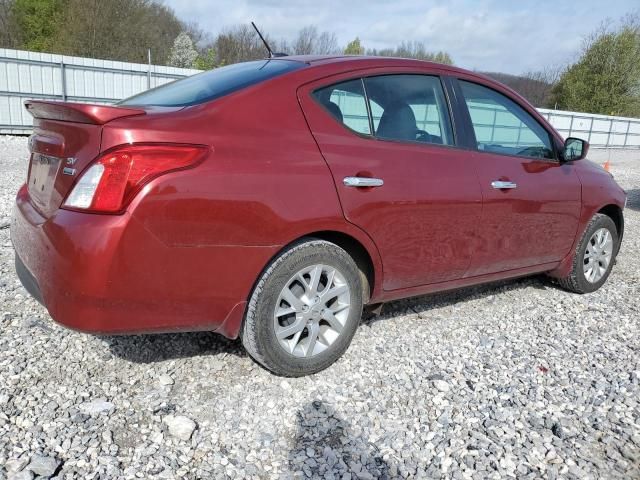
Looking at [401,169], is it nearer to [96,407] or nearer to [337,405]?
[337,405]

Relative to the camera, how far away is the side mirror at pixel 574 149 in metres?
4.24

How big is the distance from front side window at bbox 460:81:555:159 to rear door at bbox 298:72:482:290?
0.26 meters

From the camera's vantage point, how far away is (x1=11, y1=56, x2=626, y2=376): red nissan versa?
2326 millimetres

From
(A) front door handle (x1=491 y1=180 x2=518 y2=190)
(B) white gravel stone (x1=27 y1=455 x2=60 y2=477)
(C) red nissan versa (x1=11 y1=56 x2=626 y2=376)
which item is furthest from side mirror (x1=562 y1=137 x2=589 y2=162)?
(B) white gravel stone (x1=27 y1=455 x2=60 y2=477)

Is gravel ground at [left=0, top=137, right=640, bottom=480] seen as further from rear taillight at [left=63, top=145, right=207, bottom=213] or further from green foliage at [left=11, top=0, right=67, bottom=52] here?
green foliage at [left=11, top=0, right=67, bottom=52]

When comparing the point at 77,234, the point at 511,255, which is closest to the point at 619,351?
the point at 511,255

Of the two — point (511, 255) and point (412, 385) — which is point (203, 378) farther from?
point (511, 255)

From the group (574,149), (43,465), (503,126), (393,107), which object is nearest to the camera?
(43,465)

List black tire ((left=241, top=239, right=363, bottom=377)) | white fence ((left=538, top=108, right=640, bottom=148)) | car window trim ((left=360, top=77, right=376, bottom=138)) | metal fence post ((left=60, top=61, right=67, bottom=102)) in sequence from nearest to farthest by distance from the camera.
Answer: black tire ((left=241, top=239, right=363, bottom=377))
car window trim ((left=360, top=77, right=376, bottom=138))
metal fence post ((left=60, top=61, right=67, bottom=102))
white fence ((left=538, top=108, right=640, bottom=148))

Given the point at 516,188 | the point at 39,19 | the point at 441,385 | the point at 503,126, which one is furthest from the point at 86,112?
the point at 39,19

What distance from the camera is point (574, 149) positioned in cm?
427

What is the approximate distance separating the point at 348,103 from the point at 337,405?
5.36 ft

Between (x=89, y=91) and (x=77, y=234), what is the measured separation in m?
19.1

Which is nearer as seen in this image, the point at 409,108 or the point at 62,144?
the point at 62,144
